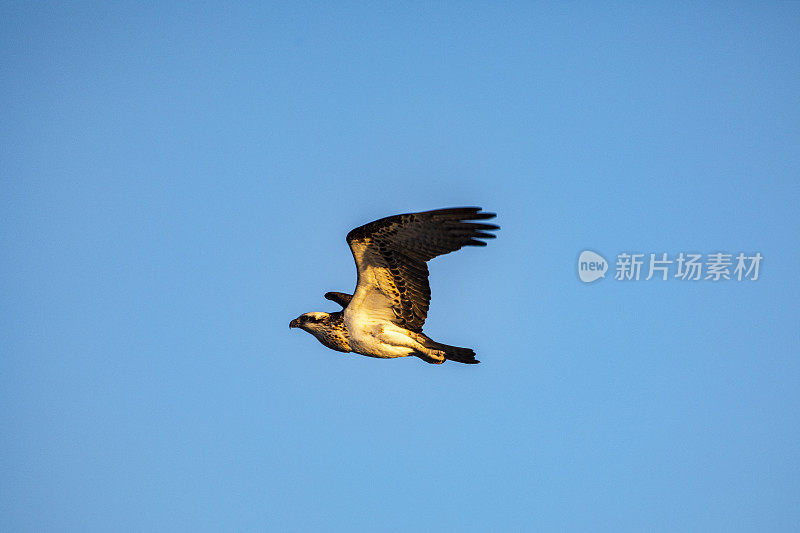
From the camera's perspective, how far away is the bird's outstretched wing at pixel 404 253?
12383 millimetres

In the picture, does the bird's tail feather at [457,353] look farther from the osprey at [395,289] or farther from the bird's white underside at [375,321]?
the bird's white underside at [375,321]

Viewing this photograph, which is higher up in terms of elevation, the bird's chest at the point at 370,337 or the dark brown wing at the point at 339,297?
the dark brown wing at the point at 339,297

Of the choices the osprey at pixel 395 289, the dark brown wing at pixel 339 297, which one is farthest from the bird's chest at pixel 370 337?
the dark brown wing at pixel 339 297

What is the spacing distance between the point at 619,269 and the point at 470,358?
576 centimetres

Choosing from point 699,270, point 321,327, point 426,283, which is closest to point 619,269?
point 699,270

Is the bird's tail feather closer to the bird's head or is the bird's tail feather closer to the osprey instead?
the osprey

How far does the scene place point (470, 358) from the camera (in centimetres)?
1296

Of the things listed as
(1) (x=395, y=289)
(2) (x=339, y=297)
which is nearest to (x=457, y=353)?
(1) (x=395, y=289)

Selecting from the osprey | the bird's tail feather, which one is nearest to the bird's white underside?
the osprey

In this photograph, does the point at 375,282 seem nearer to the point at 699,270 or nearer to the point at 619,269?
the point at 619,269

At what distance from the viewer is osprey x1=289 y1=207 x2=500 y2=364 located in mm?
12484

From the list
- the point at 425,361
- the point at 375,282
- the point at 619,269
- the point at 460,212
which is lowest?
the point at 425,361

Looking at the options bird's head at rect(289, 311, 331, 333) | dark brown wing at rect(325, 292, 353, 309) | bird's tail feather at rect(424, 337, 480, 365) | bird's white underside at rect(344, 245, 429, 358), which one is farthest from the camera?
dark brown wing at rect(325, 292, 353, 309)

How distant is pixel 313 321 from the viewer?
14.1 metres
